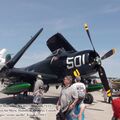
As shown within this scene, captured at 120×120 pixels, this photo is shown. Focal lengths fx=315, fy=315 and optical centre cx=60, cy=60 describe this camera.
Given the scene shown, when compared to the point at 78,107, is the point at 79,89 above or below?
above

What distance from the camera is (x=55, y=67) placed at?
16.3 m

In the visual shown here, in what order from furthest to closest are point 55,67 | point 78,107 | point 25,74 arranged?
point 55,67 → point 25,74 → point 78,107

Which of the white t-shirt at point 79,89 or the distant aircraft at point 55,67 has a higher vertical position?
the distant aircraft at point 55,67

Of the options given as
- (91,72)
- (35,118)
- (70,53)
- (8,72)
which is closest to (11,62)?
(8,72)

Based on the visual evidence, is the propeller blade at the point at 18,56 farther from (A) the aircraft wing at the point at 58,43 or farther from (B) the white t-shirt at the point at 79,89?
(B) the white t-shirt at the point at 79,89

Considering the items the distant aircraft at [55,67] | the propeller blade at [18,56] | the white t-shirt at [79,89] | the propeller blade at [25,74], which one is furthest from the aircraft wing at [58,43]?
the white t-shirt at [79,89]

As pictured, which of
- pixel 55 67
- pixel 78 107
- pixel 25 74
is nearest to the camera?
pixel 78 107

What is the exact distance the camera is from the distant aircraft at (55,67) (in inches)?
593

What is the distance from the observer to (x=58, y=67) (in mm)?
16094

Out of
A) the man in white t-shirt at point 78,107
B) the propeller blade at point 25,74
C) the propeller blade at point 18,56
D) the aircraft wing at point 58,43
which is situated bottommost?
the man in white t-shirt at point 78,107

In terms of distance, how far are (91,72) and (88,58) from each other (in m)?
0.85

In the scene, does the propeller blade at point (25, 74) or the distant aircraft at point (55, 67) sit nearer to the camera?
the distant aircraft at point (55, 67)

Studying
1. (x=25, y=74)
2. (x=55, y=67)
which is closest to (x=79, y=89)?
(x=55, y=67)

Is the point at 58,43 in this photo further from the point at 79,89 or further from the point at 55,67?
the point at 79,89
